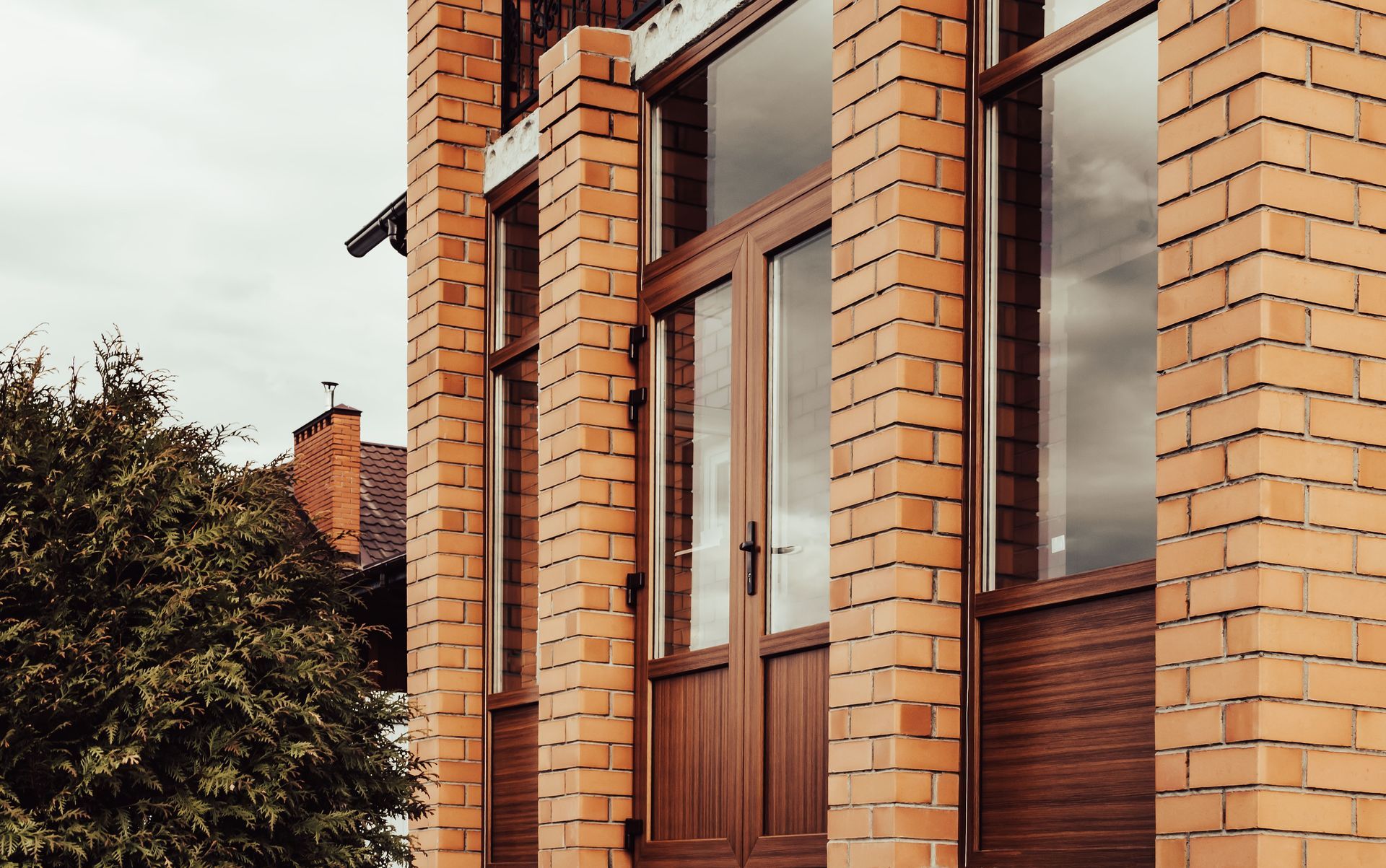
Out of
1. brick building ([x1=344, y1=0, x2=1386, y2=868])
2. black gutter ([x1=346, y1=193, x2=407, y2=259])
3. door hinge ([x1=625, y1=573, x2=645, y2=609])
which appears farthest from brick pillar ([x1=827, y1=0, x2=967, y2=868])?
black gutter ([x1=346, y1=193, x2=407, y2=259])

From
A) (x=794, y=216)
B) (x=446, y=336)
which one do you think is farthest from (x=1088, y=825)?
(x=446, y=336)

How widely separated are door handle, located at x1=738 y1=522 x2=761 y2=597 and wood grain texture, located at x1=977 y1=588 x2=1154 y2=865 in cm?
141

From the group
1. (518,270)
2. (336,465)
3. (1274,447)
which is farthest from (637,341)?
(336,465)

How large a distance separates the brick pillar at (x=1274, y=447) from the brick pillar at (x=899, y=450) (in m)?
1.14

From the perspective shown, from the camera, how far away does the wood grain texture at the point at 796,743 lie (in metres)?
6.06

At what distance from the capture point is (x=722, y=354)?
7.07m

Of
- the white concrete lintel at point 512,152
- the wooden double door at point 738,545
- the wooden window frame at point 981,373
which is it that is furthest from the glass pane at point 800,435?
the white concrete lintel at point 512,152

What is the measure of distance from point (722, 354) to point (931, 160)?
5.85 ft

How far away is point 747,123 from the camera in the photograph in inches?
280

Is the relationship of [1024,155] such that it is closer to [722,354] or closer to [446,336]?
[722,354]

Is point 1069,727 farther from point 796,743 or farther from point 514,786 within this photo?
point 514,786

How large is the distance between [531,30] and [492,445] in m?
2.27

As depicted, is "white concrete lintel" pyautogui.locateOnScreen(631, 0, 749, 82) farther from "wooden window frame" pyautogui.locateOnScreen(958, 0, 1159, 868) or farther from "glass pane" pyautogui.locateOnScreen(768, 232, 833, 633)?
"wooden window frame" pyautogui.locateOnScreen(958, 0, 1159, 868)

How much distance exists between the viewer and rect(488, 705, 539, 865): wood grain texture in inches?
328
